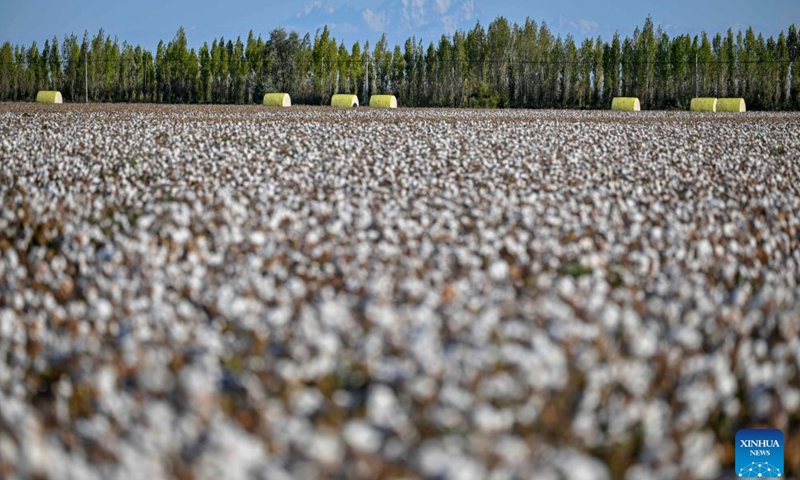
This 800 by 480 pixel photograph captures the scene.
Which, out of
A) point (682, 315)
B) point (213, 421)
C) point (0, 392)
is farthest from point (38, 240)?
point (682, 315)

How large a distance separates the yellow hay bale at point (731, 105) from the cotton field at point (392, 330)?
33020mm

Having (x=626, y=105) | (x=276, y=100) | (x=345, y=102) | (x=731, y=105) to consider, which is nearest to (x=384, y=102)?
(x=345, y=102)

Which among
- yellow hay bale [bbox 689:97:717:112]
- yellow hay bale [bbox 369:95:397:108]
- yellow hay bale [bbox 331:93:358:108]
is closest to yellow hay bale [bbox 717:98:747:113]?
yellow hay bale [bbox 689:97:717:112]

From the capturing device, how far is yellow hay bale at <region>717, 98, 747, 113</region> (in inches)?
1553

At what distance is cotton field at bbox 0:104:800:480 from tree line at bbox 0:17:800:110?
151 ft

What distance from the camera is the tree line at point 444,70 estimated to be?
52.8 metres

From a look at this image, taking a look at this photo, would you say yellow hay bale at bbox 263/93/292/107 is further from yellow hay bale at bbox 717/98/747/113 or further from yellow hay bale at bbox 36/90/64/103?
yellow hay bale at bbox 717/98/747/113

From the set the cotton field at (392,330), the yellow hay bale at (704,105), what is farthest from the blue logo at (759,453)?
the yellow hay bale at (704,105)

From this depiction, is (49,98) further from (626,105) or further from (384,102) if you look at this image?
(626,105)

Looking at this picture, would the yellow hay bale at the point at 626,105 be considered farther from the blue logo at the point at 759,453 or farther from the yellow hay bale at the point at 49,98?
the blue logo at the point at 759,453

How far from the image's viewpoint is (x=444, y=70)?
Answer: 184 feet

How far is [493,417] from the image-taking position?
292 centimetres

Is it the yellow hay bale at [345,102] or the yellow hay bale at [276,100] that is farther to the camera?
the yellow hay bale at [345,102]

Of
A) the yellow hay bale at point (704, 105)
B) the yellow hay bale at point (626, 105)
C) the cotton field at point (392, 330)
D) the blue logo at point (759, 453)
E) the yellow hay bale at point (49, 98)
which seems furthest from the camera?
the yellow hay bale at point (49, 98)
